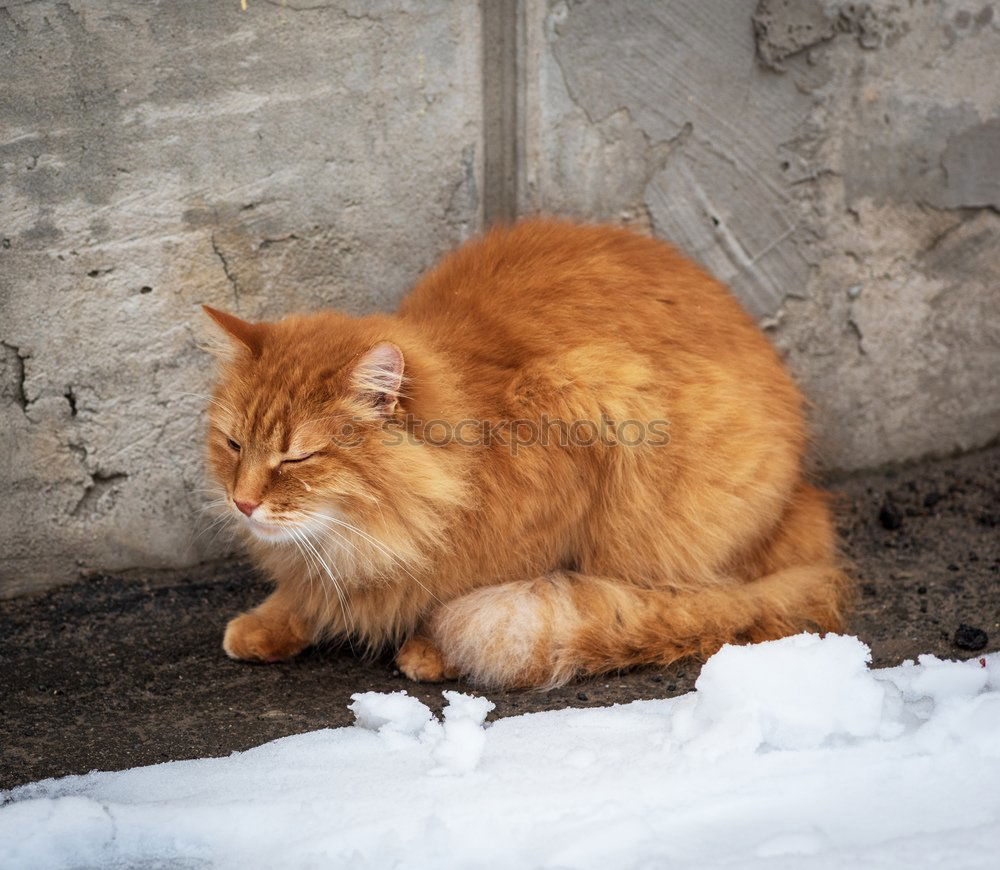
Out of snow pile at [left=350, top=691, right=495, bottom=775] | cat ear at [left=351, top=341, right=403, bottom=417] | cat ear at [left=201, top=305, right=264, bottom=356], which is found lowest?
snow pile at [left=350, top=691, right=495, bottom=775]

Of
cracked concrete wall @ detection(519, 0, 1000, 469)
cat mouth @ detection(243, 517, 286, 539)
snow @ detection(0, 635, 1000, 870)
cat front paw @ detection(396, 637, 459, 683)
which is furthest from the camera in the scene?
cracked concrete wall @ detection(519, 0, 1000, 469)

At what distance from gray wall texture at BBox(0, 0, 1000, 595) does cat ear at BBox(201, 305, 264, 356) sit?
546mm

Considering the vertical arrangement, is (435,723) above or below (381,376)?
below

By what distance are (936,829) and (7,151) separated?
2.80m

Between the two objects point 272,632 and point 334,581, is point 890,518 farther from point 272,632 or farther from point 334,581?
point 272,632

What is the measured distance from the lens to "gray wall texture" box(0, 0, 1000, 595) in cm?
319

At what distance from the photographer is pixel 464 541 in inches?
120

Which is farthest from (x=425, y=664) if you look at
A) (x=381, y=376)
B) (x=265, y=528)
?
(x=381, y=376)

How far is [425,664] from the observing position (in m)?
3.11

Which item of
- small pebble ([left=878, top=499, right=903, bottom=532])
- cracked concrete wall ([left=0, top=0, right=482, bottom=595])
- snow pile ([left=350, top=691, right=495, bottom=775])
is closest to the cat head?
snow pile ([left=350, top=691, right=495, bottom=775])

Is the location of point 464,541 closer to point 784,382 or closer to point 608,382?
point 608,382

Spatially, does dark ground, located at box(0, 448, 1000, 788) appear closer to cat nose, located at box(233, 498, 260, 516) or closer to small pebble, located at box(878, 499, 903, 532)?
small pebble, located at box(878, 499, 903, 532)

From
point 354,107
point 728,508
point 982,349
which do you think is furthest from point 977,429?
point 354,107

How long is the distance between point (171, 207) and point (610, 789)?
2040 millimetres
